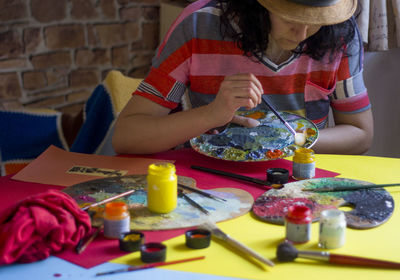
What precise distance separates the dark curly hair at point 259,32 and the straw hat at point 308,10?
199 millimetres

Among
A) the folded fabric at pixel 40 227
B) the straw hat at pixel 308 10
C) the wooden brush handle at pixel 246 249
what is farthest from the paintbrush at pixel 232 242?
the straw hat at pixel 308 10

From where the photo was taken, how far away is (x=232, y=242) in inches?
44.4

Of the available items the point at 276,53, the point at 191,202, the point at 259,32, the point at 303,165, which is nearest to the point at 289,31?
the point at 259,32

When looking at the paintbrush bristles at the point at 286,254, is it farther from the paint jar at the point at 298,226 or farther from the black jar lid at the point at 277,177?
the black jar lid at the point at 277,177

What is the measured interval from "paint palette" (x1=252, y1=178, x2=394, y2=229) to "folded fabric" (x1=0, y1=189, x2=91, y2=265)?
1.37 ft

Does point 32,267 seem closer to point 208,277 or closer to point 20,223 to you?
point 20,223

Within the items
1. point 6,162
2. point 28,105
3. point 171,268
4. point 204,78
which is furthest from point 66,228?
point 28,105

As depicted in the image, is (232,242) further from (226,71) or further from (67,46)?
(67,46)

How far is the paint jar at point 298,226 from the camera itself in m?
1.13

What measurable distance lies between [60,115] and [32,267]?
2.00 metres

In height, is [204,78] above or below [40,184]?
above

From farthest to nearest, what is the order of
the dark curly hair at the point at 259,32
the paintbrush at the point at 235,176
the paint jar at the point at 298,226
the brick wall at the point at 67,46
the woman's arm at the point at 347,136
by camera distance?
the brick wall at the point at 67,46 → the woman's arm at the point at 347,136 → the dark curly hair at the point at 259,32 → the paintbrush at the point at 235,176 → the paint jar at the point at 298,226

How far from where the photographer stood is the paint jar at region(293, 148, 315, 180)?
1.50 m

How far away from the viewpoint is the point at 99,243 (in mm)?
1138
